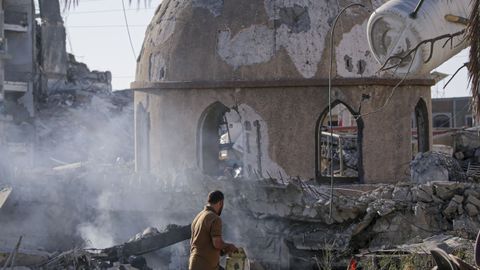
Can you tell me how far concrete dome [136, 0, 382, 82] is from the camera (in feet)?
50.1

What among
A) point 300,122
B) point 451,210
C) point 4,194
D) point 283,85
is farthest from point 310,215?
point 4,194

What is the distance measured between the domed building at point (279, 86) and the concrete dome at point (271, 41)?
17mm

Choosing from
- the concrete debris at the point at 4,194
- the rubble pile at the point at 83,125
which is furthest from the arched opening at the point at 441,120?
the concrete debris at the point at 4,194

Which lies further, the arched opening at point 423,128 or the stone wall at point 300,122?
the arched opening at point 423,128

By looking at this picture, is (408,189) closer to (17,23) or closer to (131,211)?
(131,211)

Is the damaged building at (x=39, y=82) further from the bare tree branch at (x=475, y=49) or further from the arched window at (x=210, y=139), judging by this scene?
the bare tree branch at (x=475, y=49)

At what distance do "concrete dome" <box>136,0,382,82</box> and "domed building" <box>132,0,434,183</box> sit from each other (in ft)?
0.05

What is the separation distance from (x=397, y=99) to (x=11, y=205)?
741 cm

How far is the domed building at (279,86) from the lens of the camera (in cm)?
1527

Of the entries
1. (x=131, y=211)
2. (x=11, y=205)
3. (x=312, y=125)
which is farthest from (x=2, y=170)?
(x=312, y=125)

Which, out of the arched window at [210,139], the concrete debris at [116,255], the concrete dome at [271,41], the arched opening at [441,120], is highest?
the concrete dome at [271,41]

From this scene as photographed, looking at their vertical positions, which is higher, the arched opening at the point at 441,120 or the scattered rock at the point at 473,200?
the arched opening at the point at 441,120

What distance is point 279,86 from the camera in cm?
1530

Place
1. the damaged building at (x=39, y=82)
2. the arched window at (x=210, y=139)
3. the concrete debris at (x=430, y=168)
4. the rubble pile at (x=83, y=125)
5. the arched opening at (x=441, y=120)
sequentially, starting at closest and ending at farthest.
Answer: the concrete debris at (x=430, y=168)
the arched window at (x=210, y=139)
the rubble pile at (x=83, y=125)
the damaged building at (x=39, y=82)
the arched opening at (x=441, y=120)
